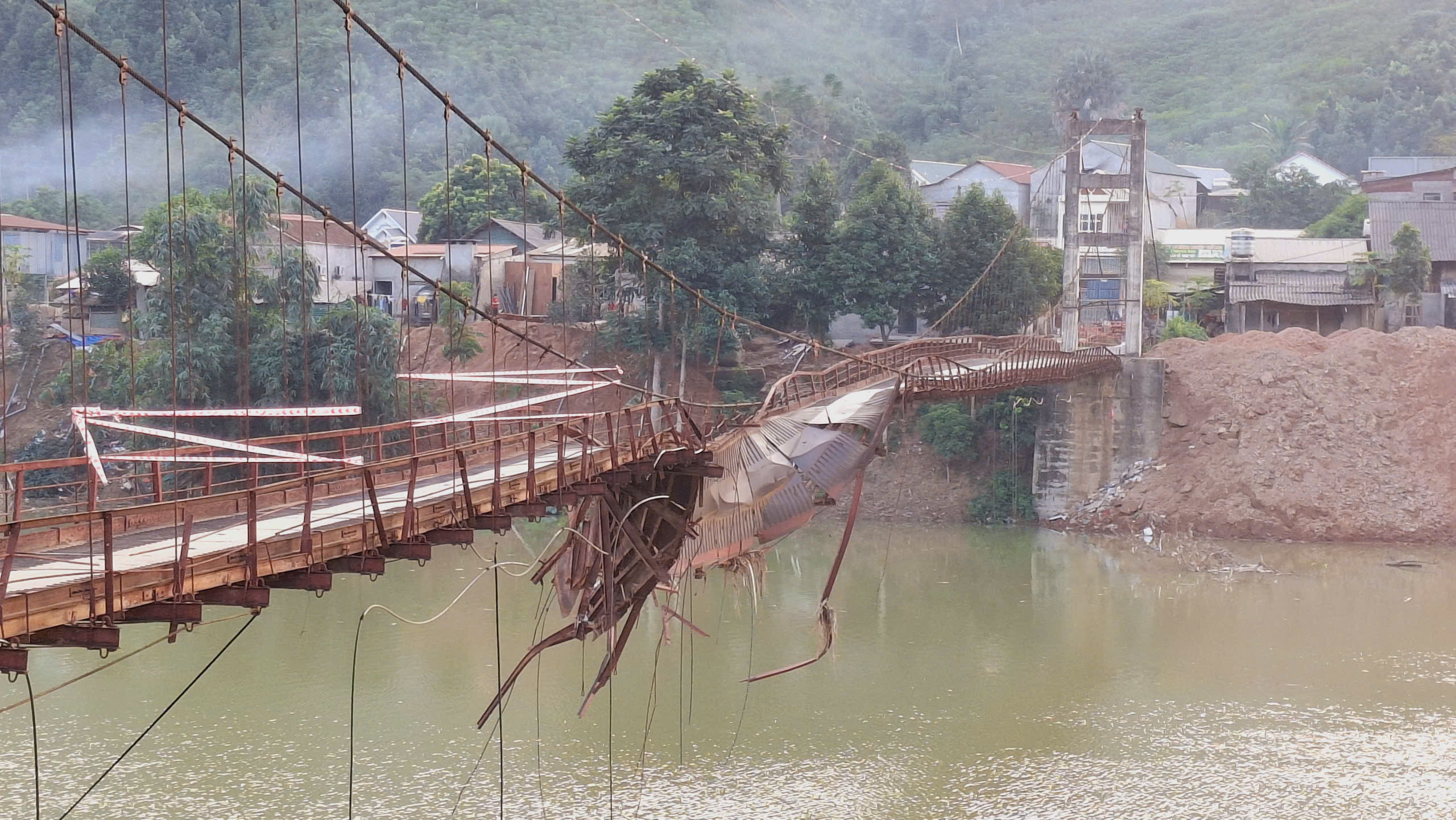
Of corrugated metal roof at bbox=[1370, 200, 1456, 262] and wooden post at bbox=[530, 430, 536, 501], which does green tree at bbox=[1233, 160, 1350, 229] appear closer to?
corrugated metal roof at bbox=[1370, 200, 1456, 262]

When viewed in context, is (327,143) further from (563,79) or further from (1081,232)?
(1081,232)

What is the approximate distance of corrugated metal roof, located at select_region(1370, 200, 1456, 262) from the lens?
A: 102 feet

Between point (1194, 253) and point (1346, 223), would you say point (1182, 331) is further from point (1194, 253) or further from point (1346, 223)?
point (1346, 223)

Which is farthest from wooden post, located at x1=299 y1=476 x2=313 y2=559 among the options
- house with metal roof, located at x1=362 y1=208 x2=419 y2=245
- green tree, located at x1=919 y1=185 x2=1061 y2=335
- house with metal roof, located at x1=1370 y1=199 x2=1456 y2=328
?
house with metal roof, located at x1=362 y1=208 x2=419 y2=245

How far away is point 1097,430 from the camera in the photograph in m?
24.5

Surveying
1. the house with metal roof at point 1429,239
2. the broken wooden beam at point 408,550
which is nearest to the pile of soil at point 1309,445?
the house with metal roof at point 1429,239

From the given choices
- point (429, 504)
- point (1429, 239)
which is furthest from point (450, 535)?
point (1429, 239)

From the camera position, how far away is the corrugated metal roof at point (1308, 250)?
31859mm

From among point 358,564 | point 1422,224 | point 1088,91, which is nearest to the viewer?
point 358,564

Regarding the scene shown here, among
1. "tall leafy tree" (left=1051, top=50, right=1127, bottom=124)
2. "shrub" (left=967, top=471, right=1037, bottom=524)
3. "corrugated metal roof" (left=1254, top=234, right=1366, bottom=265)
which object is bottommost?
"shrub" (left=967, top=471, right=1037, bottom=524)

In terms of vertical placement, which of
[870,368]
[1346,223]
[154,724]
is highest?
[1346,223]

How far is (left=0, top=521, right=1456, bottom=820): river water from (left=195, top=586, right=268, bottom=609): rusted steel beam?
473 cm

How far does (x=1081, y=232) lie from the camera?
25.2m

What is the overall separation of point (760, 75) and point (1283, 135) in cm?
2145
